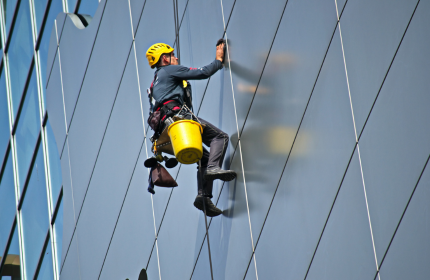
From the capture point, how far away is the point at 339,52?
6.32m

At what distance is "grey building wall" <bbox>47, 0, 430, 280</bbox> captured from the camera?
5566 mm

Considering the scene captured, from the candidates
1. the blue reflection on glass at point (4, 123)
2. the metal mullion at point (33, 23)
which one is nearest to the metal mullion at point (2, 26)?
the blue reflection on glass at point (4, 123)

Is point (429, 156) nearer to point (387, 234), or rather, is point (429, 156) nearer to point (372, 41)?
point (387, 234)

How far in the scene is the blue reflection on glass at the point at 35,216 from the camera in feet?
45.5

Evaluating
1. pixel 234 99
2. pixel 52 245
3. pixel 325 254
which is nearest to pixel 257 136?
pixel 234 99

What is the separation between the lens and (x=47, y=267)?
13328 mm

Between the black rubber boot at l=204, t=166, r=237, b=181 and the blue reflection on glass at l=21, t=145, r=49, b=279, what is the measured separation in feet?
23.1

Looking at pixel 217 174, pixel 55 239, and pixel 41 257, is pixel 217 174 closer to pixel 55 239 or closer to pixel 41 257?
pixel 55 239

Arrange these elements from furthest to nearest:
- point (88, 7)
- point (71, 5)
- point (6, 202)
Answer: point (6, 202), point (71, 5), point (88, 7)

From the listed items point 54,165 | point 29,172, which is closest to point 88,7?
point 54,165

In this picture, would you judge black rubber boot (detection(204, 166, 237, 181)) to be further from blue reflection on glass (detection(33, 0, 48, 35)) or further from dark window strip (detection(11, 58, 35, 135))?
dark window strip (detection(11, 58, 35, 135))

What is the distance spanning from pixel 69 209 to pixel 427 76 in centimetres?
828

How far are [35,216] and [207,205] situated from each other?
24.5 ft

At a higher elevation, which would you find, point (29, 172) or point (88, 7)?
point (88, 7)
